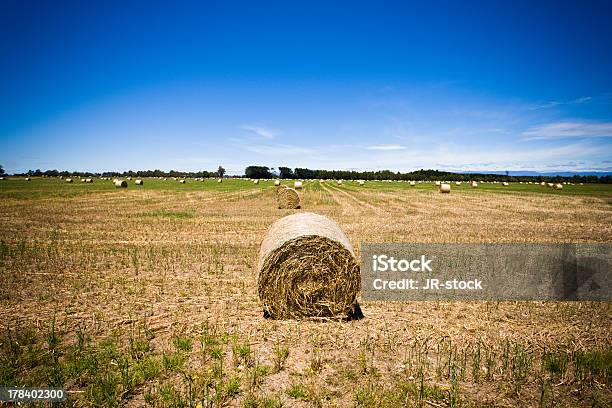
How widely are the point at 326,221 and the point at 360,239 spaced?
20.0ft

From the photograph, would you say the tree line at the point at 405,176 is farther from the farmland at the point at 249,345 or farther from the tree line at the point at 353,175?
the farmland at the point at 249,345

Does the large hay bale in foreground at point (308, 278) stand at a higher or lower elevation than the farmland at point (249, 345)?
higher

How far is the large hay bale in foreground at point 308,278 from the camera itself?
24.2 ft

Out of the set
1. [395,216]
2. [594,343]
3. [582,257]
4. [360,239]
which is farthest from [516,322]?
[395,216]

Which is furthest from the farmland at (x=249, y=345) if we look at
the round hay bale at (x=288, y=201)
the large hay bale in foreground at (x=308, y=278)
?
the round hay bale at (x=288, y=201)

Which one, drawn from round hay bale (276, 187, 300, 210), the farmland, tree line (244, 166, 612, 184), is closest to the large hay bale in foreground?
the farmland

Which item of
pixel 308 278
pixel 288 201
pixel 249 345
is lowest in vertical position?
pixel 249 345

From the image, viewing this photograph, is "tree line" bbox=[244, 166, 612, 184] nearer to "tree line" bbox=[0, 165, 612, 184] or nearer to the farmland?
"tree line" bbox=[0, 165, 612, 184]

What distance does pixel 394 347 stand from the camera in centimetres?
614

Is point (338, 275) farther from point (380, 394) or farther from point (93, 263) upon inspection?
point (93, 263)

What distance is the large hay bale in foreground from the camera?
24.2ft

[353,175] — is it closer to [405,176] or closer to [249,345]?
[405,176]

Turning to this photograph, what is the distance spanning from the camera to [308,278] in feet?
24.5

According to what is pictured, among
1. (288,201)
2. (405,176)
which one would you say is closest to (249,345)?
(288,201)
